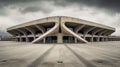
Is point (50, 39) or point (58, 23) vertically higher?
point (58, 23)

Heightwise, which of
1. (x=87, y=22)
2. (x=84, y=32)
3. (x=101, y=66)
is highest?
(x=87, y=22)

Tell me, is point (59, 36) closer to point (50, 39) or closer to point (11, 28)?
point (50, 39)

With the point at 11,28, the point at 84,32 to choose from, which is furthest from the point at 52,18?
the point at 11,28

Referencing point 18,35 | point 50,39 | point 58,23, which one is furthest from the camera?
point 18,35

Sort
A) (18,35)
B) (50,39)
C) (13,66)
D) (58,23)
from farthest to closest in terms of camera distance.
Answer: (18,35) < (50,39) < (58,23) < (13,66)

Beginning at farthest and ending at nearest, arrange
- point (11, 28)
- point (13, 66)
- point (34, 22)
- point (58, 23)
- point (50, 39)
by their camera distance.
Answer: point (11, 28), point (50, 39), point (34, 22), point (58, 23), point (13, 66)

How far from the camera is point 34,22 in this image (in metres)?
51.9

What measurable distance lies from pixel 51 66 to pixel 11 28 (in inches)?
2427

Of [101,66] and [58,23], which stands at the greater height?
[58,23]

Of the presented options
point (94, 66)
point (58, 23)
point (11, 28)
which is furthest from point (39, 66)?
point (11, 28)

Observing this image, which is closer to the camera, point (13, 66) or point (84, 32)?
point (13, 66)

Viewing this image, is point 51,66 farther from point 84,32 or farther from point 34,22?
point 84,32

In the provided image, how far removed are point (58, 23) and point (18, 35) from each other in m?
39.6

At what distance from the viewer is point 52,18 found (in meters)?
47.5
